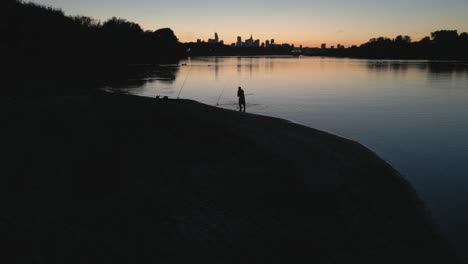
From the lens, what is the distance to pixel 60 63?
289 feet

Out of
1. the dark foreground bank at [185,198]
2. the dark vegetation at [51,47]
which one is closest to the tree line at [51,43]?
the dark vegetation at [51,47]

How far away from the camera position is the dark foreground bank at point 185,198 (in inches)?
413

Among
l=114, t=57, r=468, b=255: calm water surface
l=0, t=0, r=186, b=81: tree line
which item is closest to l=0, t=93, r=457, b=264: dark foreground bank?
l=114, t=57, r=468, b=255: calm water surface

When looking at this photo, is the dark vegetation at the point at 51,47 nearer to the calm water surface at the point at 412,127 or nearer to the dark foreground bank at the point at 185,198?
the calm water surface at the point at 412,127

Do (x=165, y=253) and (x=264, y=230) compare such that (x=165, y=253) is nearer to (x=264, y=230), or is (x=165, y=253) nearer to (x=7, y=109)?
(x=264, y=230)

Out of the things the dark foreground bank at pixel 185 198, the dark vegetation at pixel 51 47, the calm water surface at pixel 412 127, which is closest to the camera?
the dark foreground bank at pixel 185 198

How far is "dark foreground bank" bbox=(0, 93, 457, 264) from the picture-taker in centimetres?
1048

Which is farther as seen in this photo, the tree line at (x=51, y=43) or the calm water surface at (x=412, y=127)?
the tree line at (x=51, y=43)

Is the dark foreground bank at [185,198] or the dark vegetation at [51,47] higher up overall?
the dark vegetation at [51,47]

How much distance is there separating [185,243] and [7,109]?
1629 cm

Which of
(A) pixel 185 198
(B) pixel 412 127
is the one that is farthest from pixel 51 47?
(A) pixel 185 198

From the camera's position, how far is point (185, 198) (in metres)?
13.1

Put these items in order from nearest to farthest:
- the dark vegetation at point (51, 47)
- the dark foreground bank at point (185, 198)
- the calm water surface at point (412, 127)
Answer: the dark foreground bank at point (185, 198)
the calm water surface at point (412, 127)
the dark vegetation at point (51, 47)

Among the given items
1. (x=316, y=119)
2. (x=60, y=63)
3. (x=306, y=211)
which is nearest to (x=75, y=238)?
(x=306, y=211)
